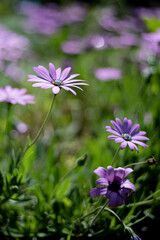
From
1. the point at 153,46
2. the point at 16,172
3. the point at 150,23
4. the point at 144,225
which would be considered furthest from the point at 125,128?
the point at 153,46

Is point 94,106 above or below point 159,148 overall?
above

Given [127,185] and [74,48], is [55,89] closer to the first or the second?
[127,185]

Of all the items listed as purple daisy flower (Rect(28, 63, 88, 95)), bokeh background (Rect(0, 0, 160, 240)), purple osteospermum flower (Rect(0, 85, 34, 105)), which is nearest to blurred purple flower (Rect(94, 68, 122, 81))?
bokeh background (Rect(0, 0, 160, 240))

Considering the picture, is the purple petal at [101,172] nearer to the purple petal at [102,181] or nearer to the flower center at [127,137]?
the purple petal at [102,181]

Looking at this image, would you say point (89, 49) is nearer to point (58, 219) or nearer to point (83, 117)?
point (83, 117)

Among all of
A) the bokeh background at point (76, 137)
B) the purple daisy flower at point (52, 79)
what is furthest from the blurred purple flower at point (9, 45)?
the purple daisy flower at point (52, 79)
